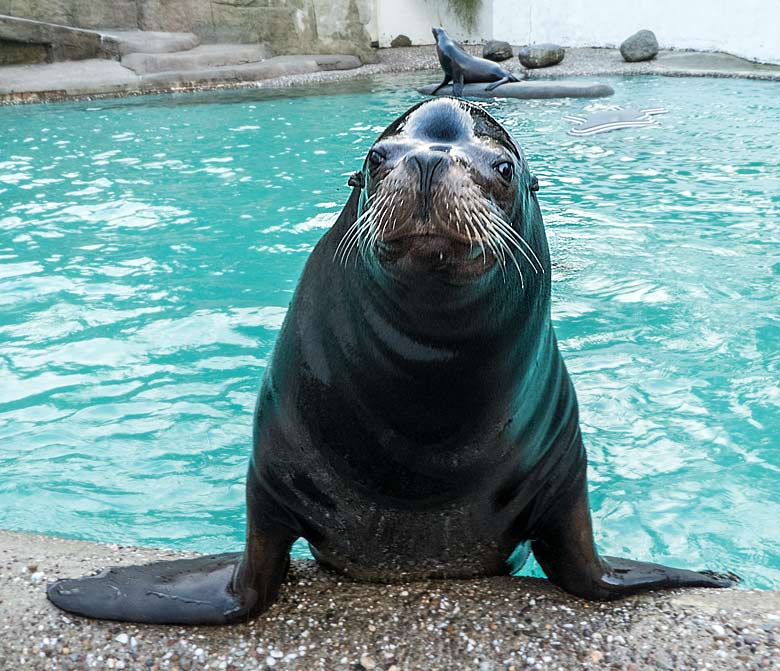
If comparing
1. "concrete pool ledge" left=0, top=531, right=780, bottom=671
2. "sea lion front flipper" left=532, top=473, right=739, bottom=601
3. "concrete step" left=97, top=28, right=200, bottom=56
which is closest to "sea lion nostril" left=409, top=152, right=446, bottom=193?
"sea lion front flipper" left=532, top=473, right=739, bottom=601

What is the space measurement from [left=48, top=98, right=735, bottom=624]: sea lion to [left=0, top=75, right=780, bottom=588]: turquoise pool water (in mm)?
1295

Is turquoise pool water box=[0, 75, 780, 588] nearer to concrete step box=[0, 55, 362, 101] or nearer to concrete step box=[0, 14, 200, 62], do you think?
concrete step box=[0, 55, 362, 101]

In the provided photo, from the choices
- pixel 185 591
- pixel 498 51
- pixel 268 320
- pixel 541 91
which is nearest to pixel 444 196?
pixel 185 591

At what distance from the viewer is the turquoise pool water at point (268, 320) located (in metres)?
3.97

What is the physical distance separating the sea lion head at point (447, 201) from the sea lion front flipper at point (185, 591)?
0.84m

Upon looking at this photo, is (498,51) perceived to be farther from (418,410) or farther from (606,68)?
(418,410)

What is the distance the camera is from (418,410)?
2.17 metres

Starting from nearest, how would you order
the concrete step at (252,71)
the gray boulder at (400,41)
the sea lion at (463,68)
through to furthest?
the sea lion at (463,68), the concrete step at (252,71), the gray boulder at (400,41)

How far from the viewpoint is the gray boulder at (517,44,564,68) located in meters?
17.0

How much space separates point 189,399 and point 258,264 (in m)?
2.22

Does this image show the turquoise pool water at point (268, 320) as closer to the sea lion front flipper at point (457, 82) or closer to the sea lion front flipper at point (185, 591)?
the sea lion front flipper at point (185, 591)

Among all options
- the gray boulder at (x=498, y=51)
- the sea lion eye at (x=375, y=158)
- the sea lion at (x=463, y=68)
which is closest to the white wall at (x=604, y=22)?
the gray boulder at (x=498, y=51)

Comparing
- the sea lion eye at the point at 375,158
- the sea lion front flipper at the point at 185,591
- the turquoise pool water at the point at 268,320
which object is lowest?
the turquoise pool water at the point at 268,320

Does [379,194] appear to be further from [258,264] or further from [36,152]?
[36,152]
